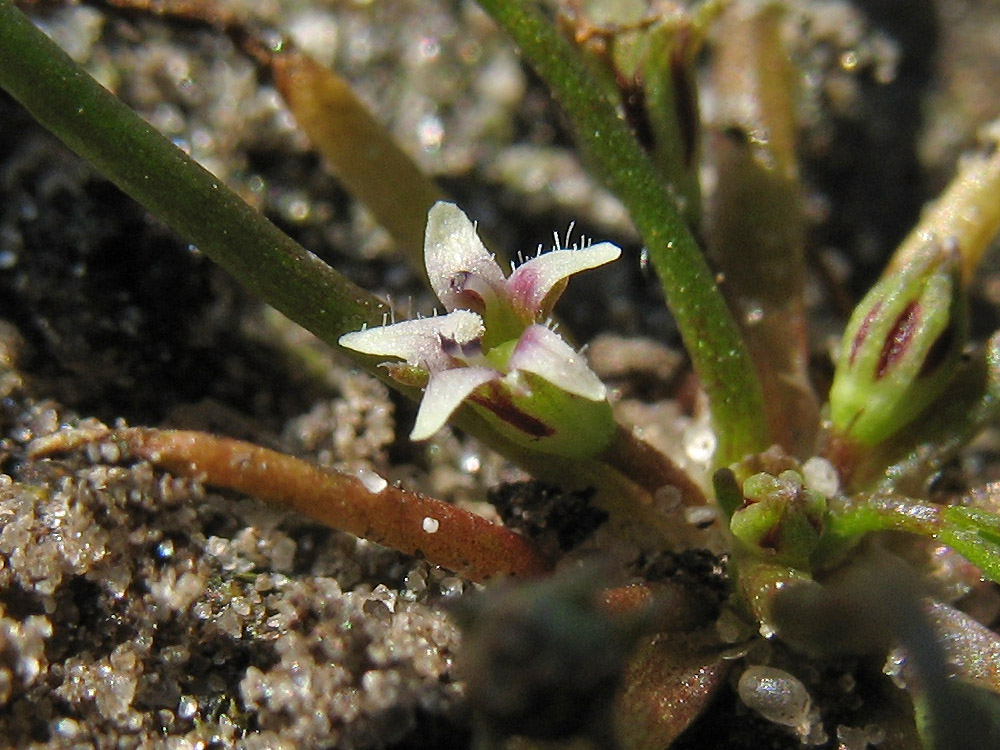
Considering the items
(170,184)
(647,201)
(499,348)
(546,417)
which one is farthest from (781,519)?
(170,184)

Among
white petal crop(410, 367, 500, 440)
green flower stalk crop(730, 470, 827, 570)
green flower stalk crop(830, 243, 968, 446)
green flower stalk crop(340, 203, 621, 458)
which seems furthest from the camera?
green flower stalk crop(830, 243, 968, 446)

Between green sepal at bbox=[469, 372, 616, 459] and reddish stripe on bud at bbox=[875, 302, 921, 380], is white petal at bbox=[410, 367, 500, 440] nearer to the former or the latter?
green sepal at bbox=[469, 372, 616, 459]

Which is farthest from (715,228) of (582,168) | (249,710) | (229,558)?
(249,710)

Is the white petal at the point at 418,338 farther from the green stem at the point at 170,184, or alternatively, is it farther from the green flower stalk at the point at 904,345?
the green flower stalk at the point at 904,345

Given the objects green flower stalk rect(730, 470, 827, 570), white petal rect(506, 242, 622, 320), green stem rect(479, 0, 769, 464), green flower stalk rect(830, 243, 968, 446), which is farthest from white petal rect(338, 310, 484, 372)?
green flower stalk rect(830, 243, 968, 446)

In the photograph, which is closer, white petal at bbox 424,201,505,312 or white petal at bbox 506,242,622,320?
white petal at bbox 506,242,622,320

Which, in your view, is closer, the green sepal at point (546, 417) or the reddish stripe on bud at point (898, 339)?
the green sepal at point (546, 417)

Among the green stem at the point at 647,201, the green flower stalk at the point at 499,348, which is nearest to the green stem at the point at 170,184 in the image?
the green flower stalk at the point at 499,348
